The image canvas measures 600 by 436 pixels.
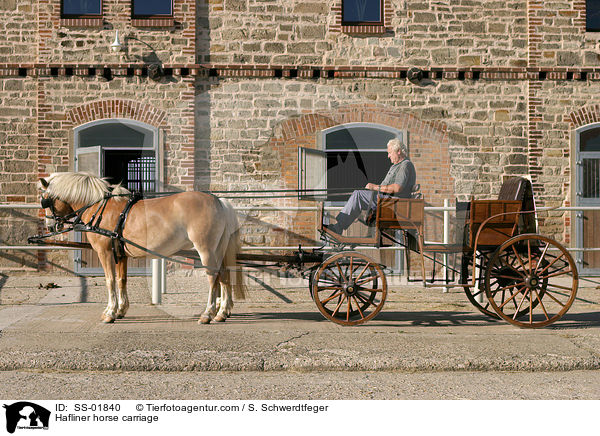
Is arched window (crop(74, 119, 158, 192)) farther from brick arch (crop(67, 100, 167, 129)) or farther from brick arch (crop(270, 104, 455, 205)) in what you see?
brick arch (crop(270, 104, 455, 205))

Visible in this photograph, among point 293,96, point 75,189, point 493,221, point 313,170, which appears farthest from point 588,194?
point 75,189

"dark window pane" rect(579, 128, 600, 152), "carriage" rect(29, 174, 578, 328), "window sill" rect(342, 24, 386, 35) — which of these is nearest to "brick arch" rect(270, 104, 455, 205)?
"window sill" rect(342, 24, 386, 35)

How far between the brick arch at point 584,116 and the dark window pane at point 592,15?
1606 millimetres

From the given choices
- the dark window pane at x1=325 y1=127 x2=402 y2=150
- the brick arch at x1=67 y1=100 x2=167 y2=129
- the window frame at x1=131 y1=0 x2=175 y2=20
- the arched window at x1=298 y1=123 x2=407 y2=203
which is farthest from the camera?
the dark window pane at x1=325 y1=127 x2=402 y2=150

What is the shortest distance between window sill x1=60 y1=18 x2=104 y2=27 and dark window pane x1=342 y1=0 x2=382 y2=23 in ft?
14.7

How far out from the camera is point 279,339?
5.66 metres

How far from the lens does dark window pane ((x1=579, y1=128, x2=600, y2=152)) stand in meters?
11.9

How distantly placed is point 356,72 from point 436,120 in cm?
174

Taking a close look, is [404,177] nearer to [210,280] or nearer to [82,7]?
[210,280]

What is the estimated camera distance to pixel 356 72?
11656 millimetres

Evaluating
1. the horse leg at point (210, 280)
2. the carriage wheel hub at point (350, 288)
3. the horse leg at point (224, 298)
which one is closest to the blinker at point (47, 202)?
the horse leg at point (210, 280)

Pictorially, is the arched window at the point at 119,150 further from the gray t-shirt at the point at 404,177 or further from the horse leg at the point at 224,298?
the gray t-shirt at the point at 404,177

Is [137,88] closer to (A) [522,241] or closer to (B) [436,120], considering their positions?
(B) [436,120]
